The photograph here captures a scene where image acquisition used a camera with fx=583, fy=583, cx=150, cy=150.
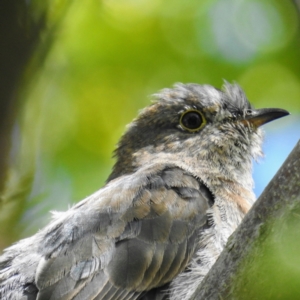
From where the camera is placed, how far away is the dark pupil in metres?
6.55

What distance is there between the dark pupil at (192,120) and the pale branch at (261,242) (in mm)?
3250

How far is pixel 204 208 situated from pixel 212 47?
2437mm

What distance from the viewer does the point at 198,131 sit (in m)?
6.50

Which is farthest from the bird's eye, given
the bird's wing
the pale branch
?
the pale branch

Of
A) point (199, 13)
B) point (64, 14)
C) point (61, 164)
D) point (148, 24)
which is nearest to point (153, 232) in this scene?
point (64, 14)

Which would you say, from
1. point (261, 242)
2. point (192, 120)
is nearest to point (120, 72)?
point (192, 120)

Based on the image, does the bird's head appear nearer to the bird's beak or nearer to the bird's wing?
the bird's beak

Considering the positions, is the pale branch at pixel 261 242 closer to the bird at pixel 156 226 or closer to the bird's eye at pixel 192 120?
the bird at pixel 156 226

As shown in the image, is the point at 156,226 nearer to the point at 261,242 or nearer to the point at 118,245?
the point at 118,245

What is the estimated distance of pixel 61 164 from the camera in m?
6.76

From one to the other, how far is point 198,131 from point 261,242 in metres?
3.43

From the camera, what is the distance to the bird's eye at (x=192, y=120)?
6.54 m

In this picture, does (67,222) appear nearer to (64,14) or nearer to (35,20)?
(64,14)

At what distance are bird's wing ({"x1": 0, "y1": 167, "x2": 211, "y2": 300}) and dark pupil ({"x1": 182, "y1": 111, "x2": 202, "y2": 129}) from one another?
1.27 metres
